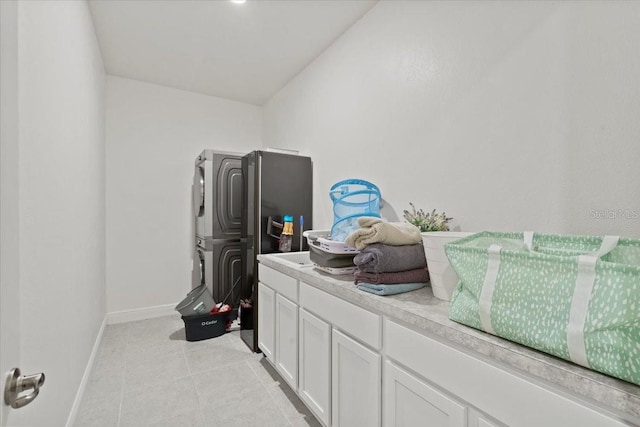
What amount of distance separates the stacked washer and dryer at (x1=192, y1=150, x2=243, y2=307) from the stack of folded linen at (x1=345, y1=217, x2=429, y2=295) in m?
2.16

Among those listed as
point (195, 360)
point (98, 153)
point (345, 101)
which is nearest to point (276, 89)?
point (345, 101)

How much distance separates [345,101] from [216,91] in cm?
198

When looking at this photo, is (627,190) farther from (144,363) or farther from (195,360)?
(144,363)

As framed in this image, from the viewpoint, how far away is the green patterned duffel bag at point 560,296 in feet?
1.97

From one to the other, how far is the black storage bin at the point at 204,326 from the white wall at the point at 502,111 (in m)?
1.92

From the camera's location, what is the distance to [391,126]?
193 cm

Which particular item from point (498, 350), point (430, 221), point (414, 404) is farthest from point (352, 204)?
point (498, 350)

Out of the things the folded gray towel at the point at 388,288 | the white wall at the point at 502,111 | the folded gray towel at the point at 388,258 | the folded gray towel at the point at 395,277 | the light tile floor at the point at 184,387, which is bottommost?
the light tile floor at the point at 184,387

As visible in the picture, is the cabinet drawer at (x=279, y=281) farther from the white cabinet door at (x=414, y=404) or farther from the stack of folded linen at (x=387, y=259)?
the white cabinet door at (x=414, y=404)

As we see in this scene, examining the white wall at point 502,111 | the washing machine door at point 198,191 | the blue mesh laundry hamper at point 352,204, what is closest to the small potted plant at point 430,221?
the white wall at point 502,111

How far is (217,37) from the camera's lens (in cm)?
251

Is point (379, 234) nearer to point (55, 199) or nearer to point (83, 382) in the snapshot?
point (55, 199)

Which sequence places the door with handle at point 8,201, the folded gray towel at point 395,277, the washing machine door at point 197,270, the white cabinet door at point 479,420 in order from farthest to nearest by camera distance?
the washing machine door at point 197,270
the folded gray towel at point 395,277
the white cabinet door at point 479,420
the door with handle at point 8,201

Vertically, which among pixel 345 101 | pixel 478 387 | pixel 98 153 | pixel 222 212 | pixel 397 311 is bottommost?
pixel 478 387
